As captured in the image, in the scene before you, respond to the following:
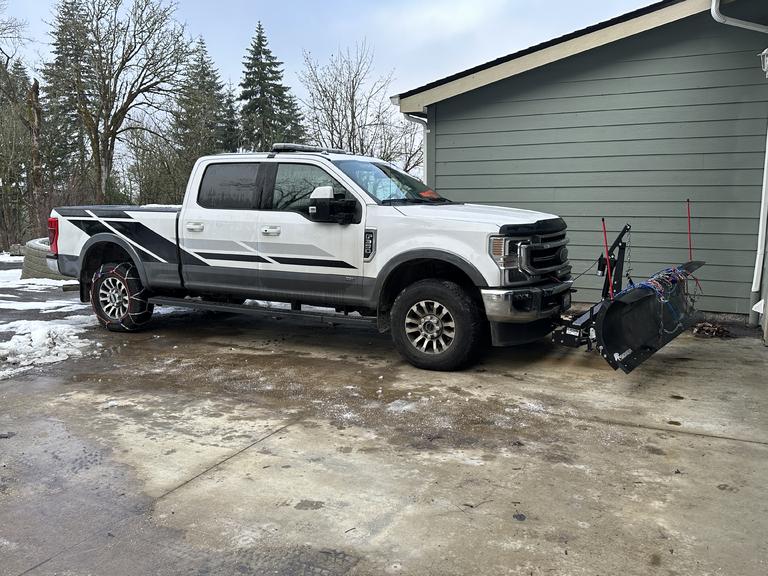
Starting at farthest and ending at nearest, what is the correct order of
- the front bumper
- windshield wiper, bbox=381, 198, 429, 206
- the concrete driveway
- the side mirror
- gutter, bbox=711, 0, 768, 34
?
gutter, bbox=711, 0, 768, 34 → windshield wiper, bbox=381, 198, 429, 206 → the side mirror → the front bumper → the concrete driveway

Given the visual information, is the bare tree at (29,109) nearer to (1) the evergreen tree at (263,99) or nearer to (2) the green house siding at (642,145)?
(1) the evergreen tree at (263,99)

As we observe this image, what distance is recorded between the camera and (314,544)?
2.89 m

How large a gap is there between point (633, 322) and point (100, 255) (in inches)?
247

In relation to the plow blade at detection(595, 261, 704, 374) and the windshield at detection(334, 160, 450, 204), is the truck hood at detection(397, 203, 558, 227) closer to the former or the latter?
the windshield at detection(334, 160, 450, 204)

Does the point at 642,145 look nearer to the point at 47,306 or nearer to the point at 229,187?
the point at 229,187

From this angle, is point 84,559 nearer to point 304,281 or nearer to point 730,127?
point 304,281

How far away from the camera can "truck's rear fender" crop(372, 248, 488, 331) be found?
5.58 metres

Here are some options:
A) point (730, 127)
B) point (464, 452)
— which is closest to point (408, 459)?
point (464, 452)

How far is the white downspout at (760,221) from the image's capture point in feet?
24.1

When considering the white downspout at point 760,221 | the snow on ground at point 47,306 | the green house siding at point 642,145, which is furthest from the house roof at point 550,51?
the snow on ground at point 47,306

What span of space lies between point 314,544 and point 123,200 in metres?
27.9

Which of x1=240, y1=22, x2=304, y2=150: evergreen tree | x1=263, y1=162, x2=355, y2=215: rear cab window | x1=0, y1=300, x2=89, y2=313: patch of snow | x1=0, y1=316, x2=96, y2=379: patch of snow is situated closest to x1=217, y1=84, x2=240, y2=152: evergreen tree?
x1=240, y1=22, x2=304, y2=150: evergreen tree

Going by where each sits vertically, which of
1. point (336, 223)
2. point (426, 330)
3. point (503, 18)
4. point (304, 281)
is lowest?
point (426, 330)

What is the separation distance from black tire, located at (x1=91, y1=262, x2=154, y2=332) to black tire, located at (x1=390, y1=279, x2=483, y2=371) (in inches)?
134
